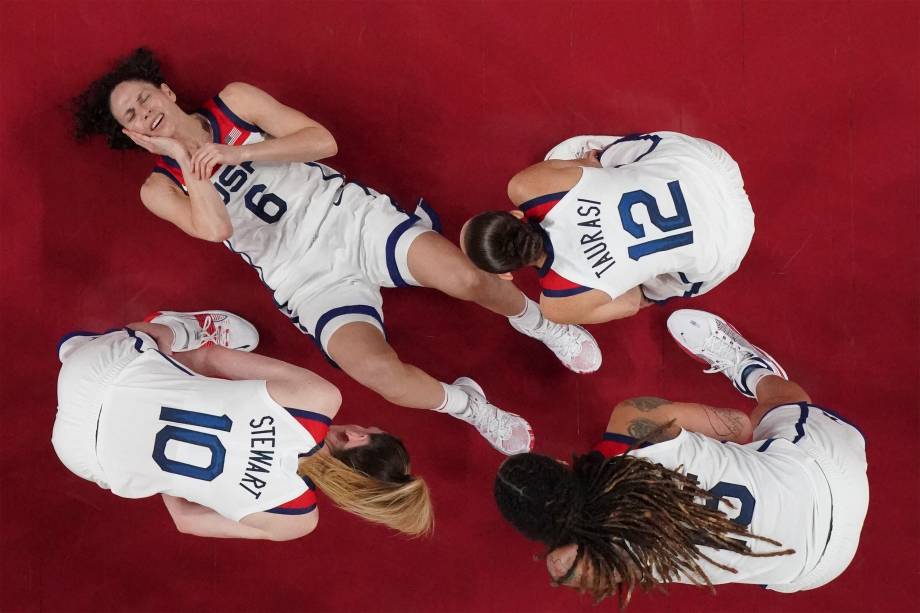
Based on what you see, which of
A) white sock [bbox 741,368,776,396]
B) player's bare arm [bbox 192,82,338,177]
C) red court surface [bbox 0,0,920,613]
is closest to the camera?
player's bare arm [bbox 192,82,338,177]

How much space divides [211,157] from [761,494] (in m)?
2.06

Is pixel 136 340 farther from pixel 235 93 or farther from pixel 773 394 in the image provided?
pixel 773 394

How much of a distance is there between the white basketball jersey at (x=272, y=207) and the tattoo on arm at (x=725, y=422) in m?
1.54

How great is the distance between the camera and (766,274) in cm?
294

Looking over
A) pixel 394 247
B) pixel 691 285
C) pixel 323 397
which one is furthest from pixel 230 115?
pixel 691 285

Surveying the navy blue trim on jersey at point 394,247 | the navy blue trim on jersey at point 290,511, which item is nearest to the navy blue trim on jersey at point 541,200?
the navy blue trim on jersey at point 394,247

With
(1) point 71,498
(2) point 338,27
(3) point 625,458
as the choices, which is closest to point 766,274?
(3) point 625,458

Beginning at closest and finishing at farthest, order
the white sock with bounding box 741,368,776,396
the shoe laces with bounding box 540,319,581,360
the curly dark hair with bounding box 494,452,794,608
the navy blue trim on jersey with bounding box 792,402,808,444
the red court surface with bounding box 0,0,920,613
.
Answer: the curly dark hair with bounding box 494,452,794,608
the navy blue trim on jersey with bounding box 792,402,808,444
the white sock with bounding box 741,368,776,396
the shoe laces with bounding box 540,319,581,360
the red court surface with bounding box 0,0,920,613

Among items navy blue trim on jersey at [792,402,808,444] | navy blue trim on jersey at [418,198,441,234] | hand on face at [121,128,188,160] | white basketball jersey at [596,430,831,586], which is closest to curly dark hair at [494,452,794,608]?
white basketball jersey at [596,430,831,586]

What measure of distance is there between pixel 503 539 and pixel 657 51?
223 centimetres

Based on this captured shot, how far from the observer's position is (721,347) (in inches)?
109

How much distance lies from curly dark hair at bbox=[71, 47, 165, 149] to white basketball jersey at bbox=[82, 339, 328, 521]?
42.8 inches

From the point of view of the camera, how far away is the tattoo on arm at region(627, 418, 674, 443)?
6.44 feet

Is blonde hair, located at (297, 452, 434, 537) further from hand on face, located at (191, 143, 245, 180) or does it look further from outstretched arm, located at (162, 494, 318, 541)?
hand on face, located at (191, 143, 245, 180)
